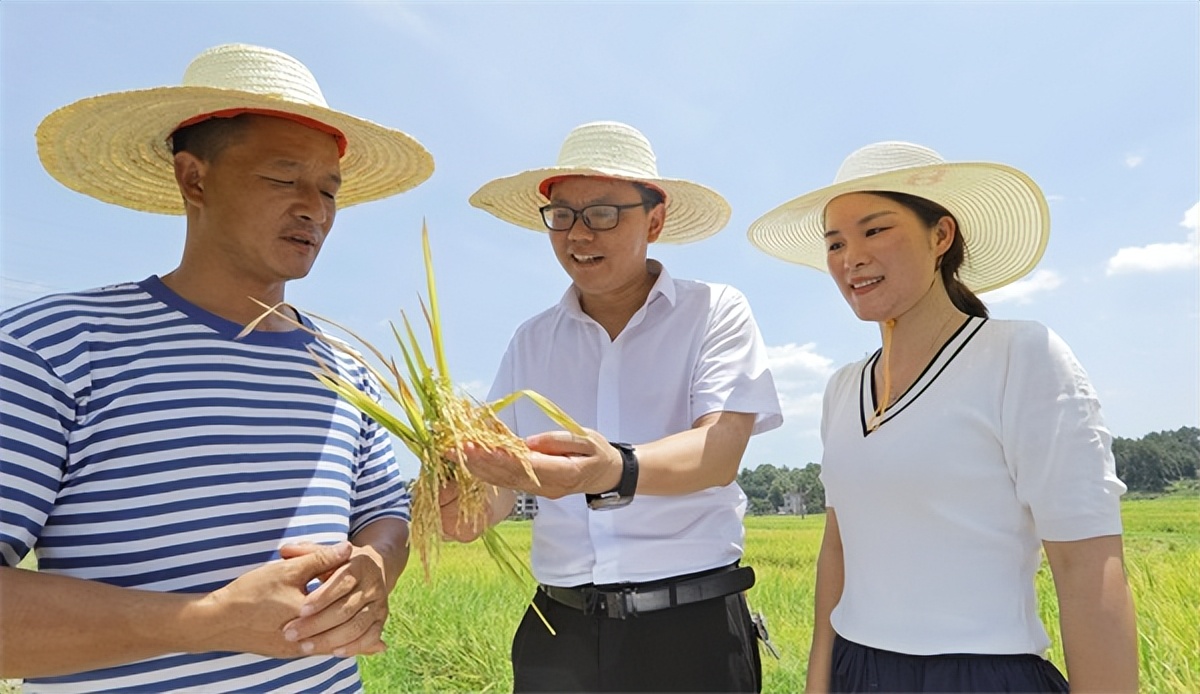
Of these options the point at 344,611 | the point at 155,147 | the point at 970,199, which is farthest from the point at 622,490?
the point at 155,147

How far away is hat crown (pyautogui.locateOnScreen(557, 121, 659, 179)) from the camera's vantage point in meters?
2.95

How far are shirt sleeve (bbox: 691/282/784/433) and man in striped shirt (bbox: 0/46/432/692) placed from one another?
1085mm

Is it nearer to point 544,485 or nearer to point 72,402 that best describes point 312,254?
point 72,402

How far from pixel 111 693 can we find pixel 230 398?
2.43ft

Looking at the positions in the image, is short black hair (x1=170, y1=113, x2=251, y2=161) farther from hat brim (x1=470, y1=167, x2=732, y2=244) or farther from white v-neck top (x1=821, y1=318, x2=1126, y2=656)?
white v-neck top (x1=821, y1=318, x2=1126, y2=656)

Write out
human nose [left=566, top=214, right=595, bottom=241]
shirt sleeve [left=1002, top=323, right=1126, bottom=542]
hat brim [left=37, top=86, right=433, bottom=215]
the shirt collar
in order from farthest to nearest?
the shirt collar → human nose [left=566, top=214, right=595, bottom=241] → hat brim [left=37, top=86, right=433, bottom=215] → shirt sleeve [left=1002, top=323, right=1126, bottom=542]

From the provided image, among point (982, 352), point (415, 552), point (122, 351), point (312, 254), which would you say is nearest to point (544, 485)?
point (415, 552)

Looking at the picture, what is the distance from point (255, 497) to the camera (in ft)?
6.89

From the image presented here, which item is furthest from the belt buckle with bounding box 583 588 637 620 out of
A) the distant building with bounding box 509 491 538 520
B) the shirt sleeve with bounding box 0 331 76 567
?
the shirt sleeve with bounding box 0 331 76 567

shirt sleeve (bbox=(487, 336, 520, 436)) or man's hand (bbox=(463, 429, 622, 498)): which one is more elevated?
shirt sleeve (bbox=(487, 336, 520, 436))

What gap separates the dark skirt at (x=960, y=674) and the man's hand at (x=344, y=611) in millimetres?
1357

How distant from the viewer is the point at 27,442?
180 cm

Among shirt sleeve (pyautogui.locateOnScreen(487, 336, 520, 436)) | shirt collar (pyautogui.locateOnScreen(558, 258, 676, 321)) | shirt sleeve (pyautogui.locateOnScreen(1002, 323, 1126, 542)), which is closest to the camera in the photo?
shirt sleeve (pyautogui.locateOnScreen(1002, 323, 1126, 542))

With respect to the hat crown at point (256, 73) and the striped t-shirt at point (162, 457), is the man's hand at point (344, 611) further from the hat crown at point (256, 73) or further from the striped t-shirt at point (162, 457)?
the hat crown at point (256, 73)
